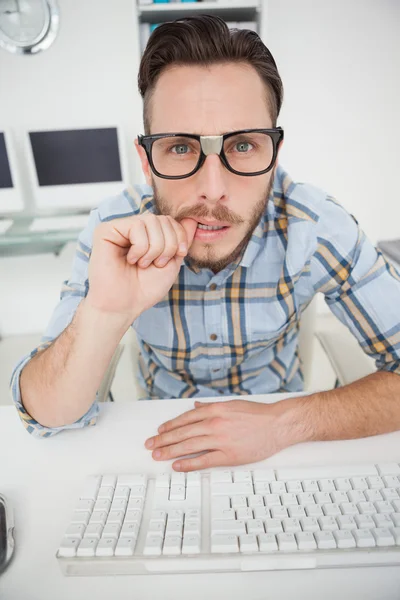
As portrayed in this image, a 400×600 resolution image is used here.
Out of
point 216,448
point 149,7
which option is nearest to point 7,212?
point 149,7

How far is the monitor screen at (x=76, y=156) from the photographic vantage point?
2.04m

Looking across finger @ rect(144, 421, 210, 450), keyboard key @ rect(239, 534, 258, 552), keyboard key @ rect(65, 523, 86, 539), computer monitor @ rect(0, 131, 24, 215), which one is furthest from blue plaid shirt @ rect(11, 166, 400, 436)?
computer monitor @ rect(0, 131, 24, 215)

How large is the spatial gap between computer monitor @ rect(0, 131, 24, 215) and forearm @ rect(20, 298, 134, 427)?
1578 mm

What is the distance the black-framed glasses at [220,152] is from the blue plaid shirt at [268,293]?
0.21 metres

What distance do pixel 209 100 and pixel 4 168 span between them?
5.30 ft

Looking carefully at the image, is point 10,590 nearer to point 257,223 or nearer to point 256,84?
point 257,223

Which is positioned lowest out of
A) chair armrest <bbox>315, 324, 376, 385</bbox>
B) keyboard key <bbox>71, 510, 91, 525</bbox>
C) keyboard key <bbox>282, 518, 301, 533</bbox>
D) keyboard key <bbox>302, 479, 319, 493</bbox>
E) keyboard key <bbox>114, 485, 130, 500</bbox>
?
chair armrest <bbox>315, 324, 376, 385</bbox>

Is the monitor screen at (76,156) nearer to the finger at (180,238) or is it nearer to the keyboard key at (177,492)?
the finger at (180,238)

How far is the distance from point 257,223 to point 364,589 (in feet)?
2.35

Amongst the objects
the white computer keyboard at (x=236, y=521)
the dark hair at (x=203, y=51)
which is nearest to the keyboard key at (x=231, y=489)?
the white computer keyboard at (x=236, y=521)

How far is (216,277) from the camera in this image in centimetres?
102

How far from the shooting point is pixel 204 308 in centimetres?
103

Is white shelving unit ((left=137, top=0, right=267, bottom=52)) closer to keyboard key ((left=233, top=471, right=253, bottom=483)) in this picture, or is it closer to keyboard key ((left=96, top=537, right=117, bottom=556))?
keyboard key ((left=233, top=471, right=253, bottom=483))

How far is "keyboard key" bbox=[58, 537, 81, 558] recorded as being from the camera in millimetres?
530
